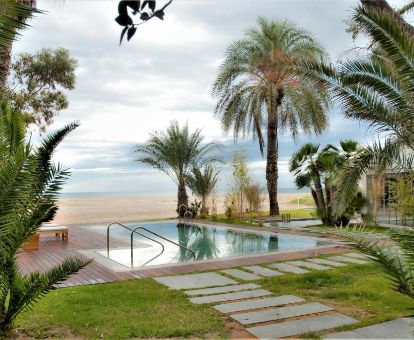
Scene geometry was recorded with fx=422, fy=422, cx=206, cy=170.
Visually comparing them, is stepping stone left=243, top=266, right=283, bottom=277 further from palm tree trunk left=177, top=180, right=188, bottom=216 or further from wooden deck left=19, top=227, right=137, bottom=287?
palm tree trunk left=177, top=180, right=188, bottom=216

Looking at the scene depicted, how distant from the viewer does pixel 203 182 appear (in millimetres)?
19328

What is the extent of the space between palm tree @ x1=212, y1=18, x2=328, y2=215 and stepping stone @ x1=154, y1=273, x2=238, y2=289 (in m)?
12.3

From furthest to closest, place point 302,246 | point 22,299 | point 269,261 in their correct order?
point 302,246 < point 269,261 < point 22,299

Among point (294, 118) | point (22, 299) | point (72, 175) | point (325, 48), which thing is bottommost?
point (22, 299)

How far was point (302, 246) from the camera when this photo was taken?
10.8 metres

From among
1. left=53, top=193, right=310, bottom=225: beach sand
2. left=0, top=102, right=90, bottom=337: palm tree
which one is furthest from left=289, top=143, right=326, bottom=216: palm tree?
left=0, top=102, right=90, bottom=337: palm tree

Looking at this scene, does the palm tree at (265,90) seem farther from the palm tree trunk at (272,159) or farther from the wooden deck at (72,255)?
the wooden deck at (72,255)

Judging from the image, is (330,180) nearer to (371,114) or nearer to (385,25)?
(371,114)

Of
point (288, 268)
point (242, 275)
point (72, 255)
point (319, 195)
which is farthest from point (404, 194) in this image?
point (72, 255)

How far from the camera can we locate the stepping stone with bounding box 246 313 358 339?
4.40m

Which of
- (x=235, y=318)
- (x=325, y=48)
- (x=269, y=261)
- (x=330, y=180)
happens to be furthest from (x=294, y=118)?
(x=235, y=318)

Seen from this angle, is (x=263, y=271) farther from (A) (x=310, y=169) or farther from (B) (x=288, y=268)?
(A) (x=310, y=169)

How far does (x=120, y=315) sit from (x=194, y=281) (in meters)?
2.02

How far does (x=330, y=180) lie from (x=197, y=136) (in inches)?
286
